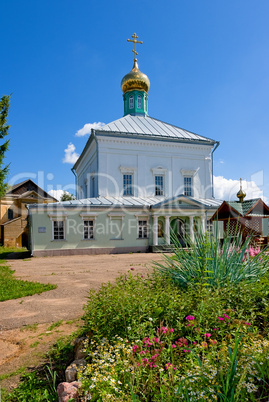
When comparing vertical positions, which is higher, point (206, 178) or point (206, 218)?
point (206, 178)

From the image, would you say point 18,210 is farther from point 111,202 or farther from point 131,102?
point 111,202

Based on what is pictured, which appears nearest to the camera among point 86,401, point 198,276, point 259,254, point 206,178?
point 86,401

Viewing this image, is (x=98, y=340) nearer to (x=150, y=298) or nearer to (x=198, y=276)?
(x=150, y=298)

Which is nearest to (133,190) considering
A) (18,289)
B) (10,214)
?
(18,289)

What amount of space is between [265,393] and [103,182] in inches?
804

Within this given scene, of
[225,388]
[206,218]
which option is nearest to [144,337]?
[225,388]

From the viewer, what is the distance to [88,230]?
1902cm

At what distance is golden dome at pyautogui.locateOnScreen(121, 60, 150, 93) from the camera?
27.4m

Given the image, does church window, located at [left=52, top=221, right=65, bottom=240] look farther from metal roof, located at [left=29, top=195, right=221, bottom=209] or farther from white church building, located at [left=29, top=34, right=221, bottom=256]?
metal roof, located at [left=29, top=195, right=221, bottom=209]

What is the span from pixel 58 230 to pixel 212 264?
51.3 feet

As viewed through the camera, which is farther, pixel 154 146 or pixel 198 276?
pixel 154 146

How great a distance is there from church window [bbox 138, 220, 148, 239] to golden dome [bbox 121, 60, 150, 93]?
48.6 feet

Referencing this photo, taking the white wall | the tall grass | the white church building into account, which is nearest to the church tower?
the white church building

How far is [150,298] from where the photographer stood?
133 inches
